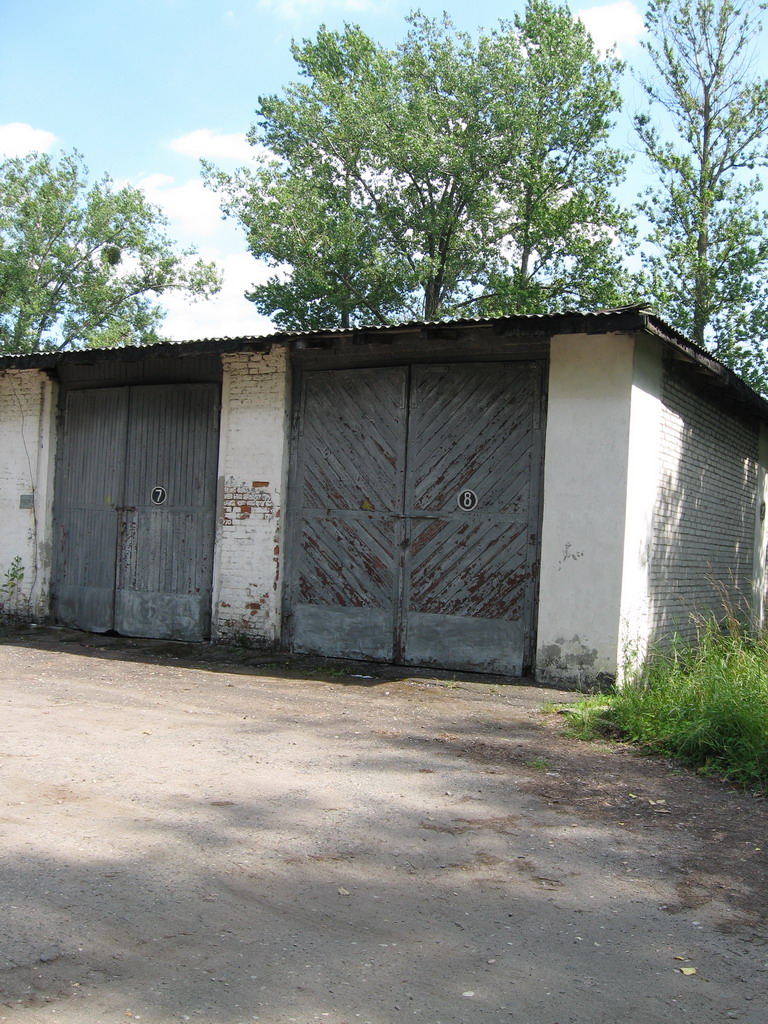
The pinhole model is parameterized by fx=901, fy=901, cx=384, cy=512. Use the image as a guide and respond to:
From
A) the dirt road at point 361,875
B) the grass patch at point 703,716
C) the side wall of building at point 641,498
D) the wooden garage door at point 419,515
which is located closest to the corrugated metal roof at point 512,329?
the side wall of building at point 641,498

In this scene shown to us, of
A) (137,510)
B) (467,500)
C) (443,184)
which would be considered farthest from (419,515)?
(443,184)

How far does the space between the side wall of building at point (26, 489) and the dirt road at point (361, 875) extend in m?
4.91

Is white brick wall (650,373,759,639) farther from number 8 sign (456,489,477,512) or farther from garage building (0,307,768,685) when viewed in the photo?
number 8 sign (456,489,477,512)

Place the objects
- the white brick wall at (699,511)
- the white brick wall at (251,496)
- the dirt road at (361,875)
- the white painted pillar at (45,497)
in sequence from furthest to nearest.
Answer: the white painted pillar at (45,497) < the white brick wall at (251,496) < the white brick wall at (699,511) < the dirt road at (361,875)

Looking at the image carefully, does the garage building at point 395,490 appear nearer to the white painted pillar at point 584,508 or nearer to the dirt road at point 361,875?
the white painted pillar at point 584,508

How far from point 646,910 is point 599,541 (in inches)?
185

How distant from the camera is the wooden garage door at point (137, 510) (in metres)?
10.1

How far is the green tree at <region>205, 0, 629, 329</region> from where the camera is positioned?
82.0ft

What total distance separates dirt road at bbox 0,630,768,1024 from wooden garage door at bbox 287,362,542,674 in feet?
6.51

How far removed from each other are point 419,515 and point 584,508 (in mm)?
1685

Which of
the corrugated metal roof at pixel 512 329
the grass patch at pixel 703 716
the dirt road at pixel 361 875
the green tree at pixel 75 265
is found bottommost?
the dirt road at pixel 361 875

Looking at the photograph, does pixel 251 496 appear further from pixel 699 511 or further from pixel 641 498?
pixel 699 511

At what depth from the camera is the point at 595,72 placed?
83.3 feet

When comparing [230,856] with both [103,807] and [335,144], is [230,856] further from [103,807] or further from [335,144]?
[335,144]
